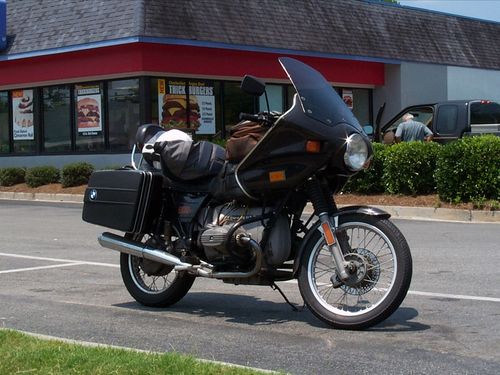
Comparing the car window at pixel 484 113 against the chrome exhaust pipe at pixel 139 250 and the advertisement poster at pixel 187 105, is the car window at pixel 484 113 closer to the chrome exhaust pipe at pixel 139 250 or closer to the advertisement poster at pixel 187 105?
the advertisement poster at pixel 187 105

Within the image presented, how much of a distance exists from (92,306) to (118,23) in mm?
15450

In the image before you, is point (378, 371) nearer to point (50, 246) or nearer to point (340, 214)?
point (340, 214)

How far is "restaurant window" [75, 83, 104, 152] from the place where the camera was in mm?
23719

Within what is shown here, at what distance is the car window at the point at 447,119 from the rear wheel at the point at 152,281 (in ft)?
40.1

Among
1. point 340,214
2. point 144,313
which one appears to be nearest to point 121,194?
point 144,313

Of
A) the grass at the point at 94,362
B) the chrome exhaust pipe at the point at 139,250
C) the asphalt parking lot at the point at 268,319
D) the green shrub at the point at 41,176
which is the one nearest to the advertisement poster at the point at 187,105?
the green shrub at the point at 41,176

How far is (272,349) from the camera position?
5.62 metres

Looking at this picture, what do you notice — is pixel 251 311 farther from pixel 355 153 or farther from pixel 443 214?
pixel 443 214

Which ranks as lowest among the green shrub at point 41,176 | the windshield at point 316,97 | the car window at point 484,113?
the green shrub at point 41,176

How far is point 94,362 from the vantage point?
4.95 metres

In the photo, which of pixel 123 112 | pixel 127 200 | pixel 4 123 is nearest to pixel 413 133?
pixel 123 112

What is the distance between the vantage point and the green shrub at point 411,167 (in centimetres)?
1599

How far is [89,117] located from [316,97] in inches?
736

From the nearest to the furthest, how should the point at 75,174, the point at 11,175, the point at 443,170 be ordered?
the point at 443,170
the point at 75,174
the point at 11,175
